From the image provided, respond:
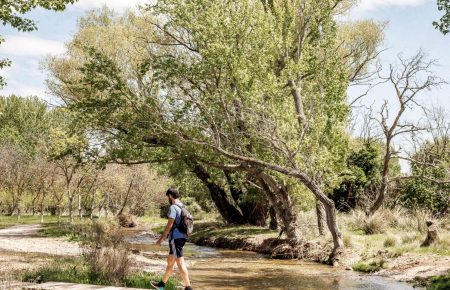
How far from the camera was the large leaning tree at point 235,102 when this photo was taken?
1950cm

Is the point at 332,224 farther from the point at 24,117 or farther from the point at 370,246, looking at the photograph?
the point at 24,117

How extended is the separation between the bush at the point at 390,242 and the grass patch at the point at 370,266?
1.86 metres

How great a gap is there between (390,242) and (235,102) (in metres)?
8.17

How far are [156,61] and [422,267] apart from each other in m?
12.7

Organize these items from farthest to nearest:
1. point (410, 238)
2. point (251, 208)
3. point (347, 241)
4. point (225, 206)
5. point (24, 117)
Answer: point (24, 117)
point (225, 206)
point (251, 208)
point (347, 241)
point (410, 238)

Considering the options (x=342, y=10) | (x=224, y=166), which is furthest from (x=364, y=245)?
(x=342, y=10)

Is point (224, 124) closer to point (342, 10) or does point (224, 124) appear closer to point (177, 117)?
point (177, 117)

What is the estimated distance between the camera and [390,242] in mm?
20703

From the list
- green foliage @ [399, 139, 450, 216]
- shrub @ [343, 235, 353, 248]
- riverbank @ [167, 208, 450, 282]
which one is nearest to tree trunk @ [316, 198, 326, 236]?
riverbank @ [167, 208, 450, 282]

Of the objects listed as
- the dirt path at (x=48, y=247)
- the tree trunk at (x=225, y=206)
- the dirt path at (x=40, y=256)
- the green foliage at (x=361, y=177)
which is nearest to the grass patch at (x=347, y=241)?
the dirt path at (x=40, y=256)

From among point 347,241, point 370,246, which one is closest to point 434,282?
point 370,246

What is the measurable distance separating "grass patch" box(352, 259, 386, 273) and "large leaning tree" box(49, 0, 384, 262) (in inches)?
69.0

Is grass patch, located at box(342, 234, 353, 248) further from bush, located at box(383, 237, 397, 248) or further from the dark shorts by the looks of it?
the dark shorts

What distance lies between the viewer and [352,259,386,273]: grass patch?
60.6ft
